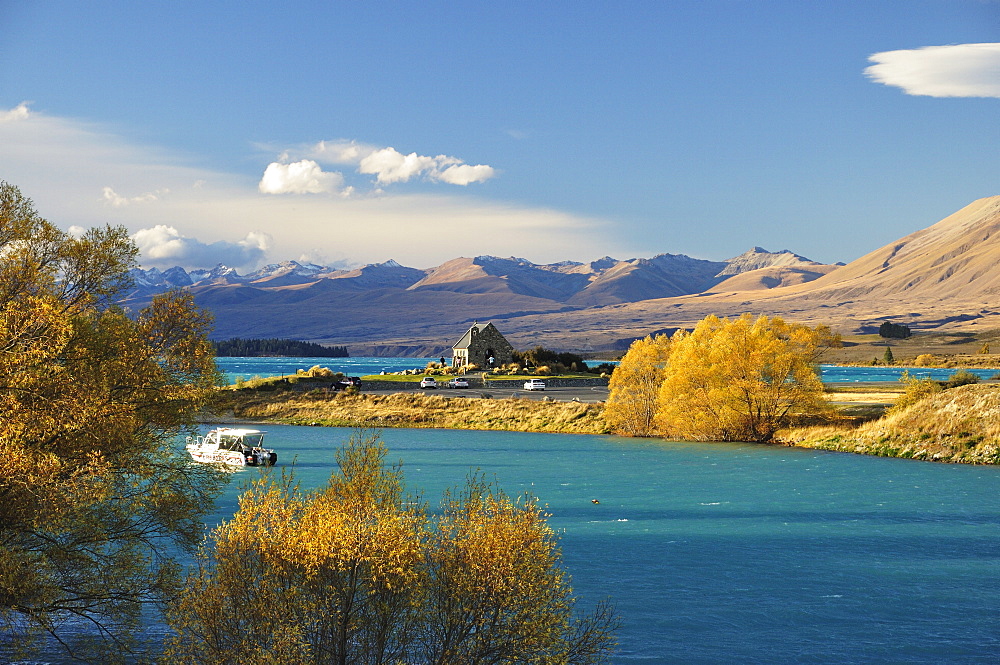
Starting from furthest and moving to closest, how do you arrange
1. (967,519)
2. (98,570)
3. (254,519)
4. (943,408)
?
(943,408) → (967,519) → (98,570) → (254,519)

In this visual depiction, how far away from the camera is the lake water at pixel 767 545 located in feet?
76.6

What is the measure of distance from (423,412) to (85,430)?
69956 mm

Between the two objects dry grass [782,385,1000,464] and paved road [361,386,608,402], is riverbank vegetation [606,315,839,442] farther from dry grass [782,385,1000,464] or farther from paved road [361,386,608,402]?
paved road [361,386,608,402]

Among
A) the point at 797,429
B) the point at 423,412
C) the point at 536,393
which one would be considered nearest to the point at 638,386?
the point at 797,429

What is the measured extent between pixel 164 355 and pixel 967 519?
34.7 metres

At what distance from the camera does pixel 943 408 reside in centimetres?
6197

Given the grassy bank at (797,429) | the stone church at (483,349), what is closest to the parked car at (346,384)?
the grassy bank at (797,429)

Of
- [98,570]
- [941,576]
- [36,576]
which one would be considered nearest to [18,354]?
[36,576]

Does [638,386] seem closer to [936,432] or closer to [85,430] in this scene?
[936,432]

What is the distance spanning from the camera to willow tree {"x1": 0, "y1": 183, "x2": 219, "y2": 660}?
1720 cm

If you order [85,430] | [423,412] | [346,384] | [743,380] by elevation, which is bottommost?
[423,412]

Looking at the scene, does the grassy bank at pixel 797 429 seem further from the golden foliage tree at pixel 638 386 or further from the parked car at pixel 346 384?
the parked car at pixel 346 384

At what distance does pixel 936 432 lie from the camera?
60.4 m

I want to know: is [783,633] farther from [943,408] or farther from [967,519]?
[943,408]
